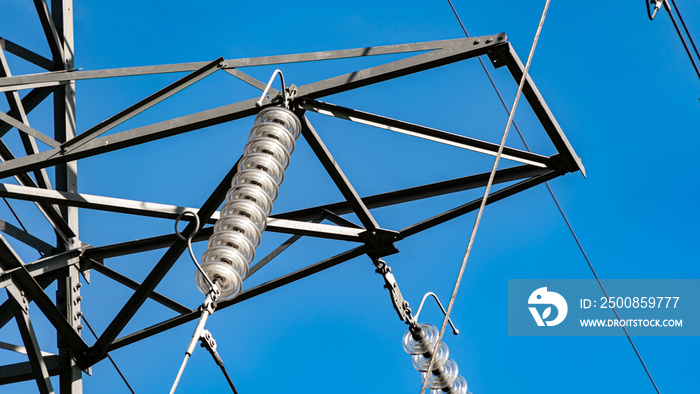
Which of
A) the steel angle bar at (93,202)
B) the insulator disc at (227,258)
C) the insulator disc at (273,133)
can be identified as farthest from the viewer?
the steel angle bar at (93,202)

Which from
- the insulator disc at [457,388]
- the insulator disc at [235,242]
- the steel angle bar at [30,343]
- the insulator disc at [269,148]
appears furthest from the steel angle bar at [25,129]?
the insulator disc at [457,388]

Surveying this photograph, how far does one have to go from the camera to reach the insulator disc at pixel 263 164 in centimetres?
626

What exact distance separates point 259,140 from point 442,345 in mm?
2931

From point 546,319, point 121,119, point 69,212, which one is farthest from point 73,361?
point 546,319

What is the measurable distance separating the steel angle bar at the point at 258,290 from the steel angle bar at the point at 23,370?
563 mm

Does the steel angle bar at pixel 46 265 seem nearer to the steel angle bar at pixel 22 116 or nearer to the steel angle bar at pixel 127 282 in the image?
the steel angle bar at pixel 127 282

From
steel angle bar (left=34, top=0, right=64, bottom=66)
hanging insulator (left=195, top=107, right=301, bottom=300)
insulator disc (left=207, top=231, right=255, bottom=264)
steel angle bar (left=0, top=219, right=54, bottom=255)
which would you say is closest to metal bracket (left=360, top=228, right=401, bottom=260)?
hanging insulator (left=195, top=107, right=301, bottom=300)

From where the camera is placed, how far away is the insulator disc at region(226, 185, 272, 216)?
19.9 ft

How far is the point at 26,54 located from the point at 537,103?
245 inches

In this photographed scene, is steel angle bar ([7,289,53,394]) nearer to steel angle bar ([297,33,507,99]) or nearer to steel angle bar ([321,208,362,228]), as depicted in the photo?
steel angle bar ([321,208,362,228])

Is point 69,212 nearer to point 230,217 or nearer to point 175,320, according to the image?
point 175,320

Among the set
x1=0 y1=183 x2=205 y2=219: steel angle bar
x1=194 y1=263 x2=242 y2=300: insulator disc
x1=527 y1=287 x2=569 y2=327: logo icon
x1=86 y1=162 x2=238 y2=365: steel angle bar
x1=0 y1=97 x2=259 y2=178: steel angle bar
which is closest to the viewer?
x1=194 y1=263 x2=242 y2=300: insulator disc

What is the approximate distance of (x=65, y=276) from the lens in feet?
32.7

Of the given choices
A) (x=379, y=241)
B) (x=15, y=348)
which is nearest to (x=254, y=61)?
(x=379, y=241)
